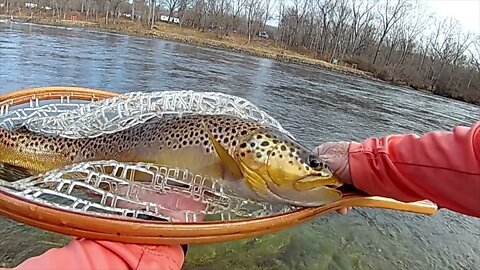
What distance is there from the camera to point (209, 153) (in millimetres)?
1500

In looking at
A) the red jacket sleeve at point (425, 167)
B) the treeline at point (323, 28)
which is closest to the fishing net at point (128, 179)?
the red jacket sleeve at point (425, 167)

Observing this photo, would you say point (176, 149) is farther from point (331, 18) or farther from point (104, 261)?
point (331, 18)

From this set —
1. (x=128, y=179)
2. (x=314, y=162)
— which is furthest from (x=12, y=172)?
(x=314, y=162)

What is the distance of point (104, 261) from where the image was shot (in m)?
0.97

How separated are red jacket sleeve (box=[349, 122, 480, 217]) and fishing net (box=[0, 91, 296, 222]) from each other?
0.29 metres

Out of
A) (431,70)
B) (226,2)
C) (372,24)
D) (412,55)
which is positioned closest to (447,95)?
(431,70)

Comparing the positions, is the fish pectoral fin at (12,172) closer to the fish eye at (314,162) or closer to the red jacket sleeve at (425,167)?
the fish eye at (314,162)

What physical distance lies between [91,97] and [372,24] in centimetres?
4179

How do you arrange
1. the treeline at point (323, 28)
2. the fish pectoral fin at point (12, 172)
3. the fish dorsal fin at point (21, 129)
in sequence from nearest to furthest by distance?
the fish pectoral fin at point (12, 172), the fish dorsal fin at point (21, 129), the treeline at point (323, 28)

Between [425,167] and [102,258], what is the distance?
2.50 feet

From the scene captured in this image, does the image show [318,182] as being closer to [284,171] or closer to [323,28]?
[284,171]

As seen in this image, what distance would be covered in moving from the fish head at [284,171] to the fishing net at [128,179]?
0.24 ft

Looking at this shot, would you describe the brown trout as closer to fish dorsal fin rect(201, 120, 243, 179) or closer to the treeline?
fish dorsal fin rect(201, 120, 243, 179)

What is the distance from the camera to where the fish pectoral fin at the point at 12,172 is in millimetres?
1656
